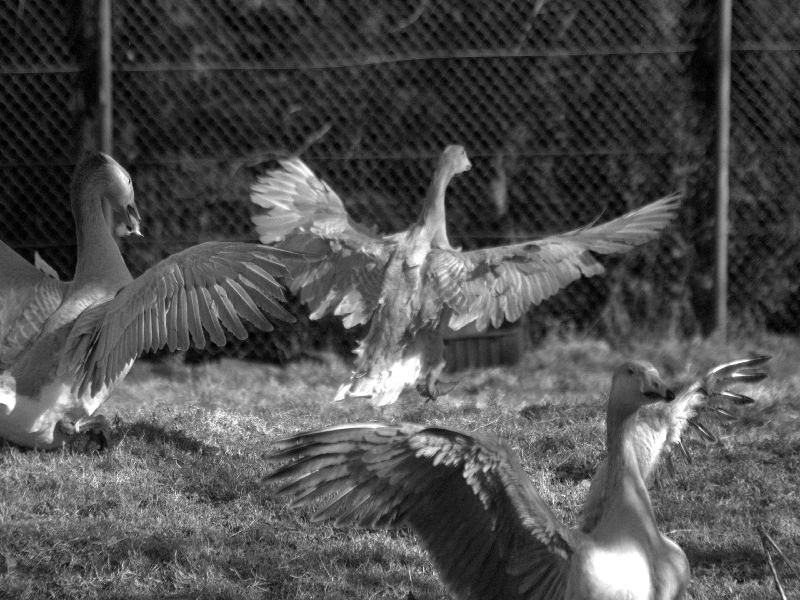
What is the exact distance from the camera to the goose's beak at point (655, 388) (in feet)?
12.0

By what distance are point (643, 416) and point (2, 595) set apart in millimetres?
2349

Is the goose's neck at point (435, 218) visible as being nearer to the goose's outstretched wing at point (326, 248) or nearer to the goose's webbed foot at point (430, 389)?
the goose's outstretched wing at point (326, 248)

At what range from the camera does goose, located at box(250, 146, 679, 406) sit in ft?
20.6

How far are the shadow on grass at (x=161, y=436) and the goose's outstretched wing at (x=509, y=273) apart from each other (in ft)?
4.96

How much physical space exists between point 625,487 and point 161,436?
111 inches

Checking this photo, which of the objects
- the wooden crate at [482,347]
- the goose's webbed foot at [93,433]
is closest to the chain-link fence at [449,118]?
the wooden crate at [482,347]

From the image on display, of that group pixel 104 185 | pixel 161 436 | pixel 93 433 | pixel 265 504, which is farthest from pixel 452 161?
pixel 265 504

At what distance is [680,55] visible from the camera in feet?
29.9

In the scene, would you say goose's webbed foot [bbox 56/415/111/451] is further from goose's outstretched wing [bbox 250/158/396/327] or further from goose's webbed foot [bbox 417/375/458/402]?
goose's webbed foot [bbox 417/375/458/402]

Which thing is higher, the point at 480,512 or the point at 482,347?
the point at 482,347

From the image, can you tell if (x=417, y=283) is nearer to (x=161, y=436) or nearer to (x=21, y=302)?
(x=161, y=436)

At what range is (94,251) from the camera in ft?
19.3

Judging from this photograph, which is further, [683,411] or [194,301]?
[194,301]

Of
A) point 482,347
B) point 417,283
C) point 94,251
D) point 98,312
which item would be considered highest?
point 94,251
